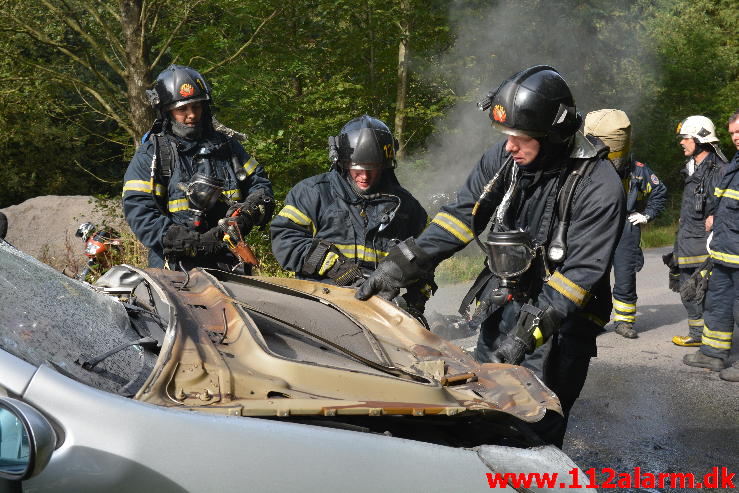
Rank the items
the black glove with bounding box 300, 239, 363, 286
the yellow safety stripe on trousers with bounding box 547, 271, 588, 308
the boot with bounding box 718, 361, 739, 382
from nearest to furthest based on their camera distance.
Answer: the yellow safety stripe on trousers with bounding box 547, 271, 588, 308, the black glove with bounding box 300, 239, 363, 286, the boot with bounding box 718, 361, 739, 382

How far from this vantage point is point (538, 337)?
3.32 metres

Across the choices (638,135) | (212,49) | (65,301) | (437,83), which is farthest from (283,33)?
(638,135)

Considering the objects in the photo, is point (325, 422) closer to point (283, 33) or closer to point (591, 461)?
point (591, 461)

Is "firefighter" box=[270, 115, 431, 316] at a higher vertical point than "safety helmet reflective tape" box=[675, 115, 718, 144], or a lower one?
lower

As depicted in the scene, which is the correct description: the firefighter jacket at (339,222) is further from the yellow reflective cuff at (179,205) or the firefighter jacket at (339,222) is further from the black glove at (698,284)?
the black glove at (698,284)

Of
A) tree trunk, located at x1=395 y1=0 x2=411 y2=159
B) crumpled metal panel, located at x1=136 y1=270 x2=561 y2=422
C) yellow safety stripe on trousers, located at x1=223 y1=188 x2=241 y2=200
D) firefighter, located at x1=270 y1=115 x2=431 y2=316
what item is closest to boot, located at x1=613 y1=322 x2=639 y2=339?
firefighter, located at x1=270 y1=115 x2=431 y2=316

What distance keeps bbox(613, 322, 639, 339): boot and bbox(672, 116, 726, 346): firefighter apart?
1.19 ft

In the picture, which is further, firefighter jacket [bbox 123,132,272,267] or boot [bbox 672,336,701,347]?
boot [bbox 672,336,701,347]

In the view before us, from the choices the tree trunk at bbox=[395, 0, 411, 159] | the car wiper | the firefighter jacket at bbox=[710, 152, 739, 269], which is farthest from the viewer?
the tree trunk at bbox=[395, 0, 411, 159]

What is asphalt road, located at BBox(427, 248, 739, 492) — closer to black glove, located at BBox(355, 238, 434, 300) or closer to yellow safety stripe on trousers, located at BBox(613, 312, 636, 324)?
yellow safety stripe on trousers, located at BBox(613, 312, 636, 324)

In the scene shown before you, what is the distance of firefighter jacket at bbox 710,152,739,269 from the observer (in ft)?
20.1

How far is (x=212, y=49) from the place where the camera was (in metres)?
9.99

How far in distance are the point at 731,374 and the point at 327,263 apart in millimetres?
3524

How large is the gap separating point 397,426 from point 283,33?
9.08m
